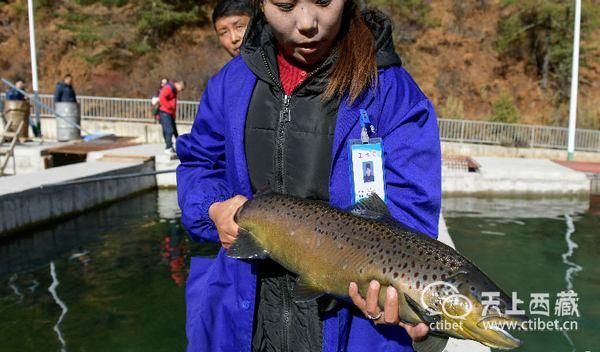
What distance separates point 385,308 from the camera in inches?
67.3

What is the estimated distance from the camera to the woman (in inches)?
74.0

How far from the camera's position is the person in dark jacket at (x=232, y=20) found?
3.48m

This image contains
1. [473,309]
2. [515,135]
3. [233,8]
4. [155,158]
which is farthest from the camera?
[515,135]

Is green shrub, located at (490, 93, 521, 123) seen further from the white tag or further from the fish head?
the fish head

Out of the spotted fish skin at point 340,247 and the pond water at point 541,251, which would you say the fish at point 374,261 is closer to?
the spotted fish skin at point 340,247

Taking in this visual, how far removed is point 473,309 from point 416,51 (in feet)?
110

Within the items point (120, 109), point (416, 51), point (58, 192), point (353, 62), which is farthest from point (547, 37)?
point (353, 62)

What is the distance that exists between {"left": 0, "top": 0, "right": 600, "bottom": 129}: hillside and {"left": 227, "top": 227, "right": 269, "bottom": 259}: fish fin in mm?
26683

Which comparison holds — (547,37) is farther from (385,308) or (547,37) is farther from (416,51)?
(385,308)

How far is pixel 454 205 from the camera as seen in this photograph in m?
13.3

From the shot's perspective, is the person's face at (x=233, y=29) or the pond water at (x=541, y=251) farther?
the pond water at (x=541, y=251)

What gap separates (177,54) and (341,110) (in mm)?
32363

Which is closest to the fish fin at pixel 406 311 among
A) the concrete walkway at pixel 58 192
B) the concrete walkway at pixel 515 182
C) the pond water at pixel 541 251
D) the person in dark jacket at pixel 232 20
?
the person in dark jacket at pixel 232 20

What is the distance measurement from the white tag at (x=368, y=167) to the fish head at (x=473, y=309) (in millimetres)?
368
